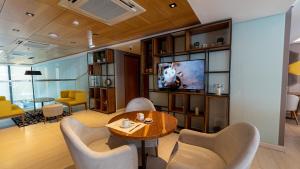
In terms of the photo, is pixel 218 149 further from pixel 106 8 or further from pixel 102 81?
pixel 102 81

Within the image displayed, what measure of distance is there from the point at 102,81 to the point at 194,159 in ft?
15.2

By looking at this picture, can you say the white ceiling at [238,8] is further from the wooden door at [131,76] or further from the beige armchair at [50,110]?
the beige armchair at [50,110]

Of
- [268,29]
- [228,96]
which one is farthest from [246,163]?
[268,29]

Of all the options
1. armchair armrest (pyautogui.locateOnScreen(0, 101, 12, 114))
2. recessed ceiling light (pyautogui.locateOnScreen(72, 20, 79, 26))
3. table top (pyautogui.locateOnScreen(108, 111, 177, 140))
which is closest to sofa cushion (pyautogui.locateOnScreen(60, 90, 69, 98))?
armchair armrest (pyautogui.locateOnScreen(0, 101, 12, 114))

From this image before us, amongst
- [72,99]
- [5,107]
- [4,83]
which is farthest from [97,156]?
[4,83]

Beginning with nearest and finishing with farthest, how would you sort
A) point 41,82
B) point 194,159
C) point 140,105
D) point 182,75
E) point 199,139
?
point 194,159 → point 199,139 → point 140,105 → point 182,75 → point 41,82

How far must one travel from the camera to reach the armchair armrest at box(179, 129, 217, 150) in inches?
58.8

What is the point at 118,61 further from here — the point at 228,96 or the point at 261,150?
the point at 261,150

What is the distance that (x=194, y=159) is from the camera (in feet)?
4.21

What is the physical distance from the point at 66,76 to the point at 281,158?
8.36 meters

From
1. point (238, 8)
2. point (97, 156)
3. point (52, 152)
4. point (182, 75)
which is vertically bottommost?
point (52, 152)

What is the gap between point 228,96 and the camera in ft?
8.28

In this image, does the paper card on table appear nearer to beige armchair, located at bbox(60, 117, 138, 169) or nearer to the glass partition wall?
beige armchair, located at bbox(60, 117, 138, 169)

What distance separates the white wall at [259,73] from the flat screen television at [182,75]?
2.07ft
